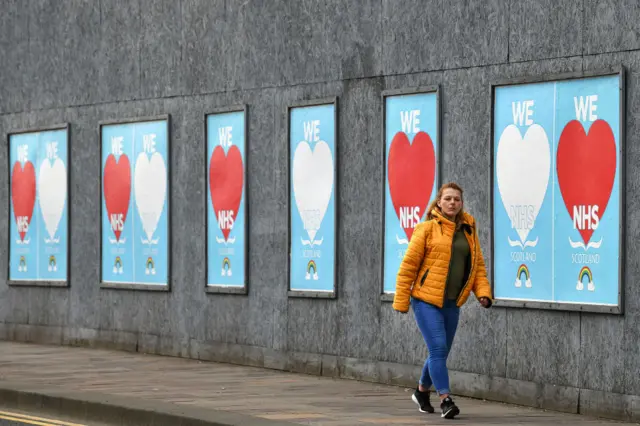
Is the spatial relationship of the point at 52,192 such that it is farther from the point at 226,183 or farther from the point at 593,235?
the point at 593,235

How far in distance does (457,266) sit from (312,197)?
13.4 ft

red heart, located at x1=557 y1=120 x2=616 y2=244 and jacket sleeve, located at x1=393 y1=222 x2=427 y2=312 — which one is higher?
red heart, located at x1=557 y1=120 x2=616 y2=244

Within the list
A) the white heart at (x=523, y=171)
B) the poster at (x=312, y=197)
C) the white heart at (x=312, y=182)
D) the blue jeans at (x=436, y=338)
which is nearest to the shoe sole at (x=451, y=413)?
the blue jeans at (x=436, y=338)

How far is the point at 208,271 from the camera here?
17.5 metres

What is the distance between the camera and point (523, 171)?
1321 cm

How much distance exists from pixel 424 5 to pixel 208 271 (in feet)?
14.9

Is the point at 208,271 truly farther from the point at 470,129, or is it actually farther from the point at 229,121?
the point at 470,129

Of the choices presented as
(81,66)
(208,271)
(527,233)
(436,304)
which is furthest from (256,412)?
(81,66)

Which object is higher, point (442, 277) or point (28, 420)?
point (442, 277)

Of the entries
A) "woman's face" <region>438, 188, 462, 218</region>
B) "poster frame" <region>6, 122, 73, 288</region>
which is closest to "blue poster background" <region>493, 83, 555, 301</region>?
"woman's face" <region>438, 188, 462, 218</region>

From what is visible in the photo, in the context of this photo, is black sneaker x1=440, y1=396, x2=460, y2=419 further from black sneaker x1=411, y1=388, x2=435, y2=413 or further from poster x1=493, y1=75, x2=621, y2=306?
poster x1=493, y1=75, x2=621, y2=306

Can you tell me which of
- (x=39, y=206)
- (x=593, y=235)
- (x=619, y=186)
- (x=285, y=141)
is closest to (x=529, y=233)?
(x=593, y=235)

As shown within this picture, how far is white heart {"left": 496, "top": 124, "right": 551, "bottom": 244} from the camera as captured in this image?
13.0 metres

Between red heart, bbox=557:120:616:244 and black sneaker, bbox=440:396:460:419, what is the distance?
5.79ft
